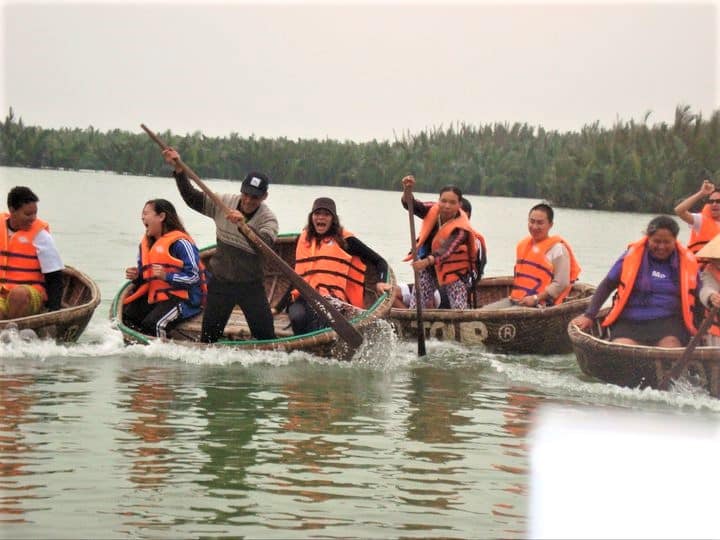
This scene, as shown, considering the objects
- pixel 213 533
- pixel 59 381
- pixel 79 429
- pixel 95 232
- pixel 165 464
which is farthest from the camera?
pixel 95 232

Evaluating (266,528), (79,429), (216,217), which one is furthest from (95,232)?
(266,528)

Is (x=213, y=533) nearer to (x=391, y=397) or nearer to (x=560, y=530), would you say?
(x=560, y=530)

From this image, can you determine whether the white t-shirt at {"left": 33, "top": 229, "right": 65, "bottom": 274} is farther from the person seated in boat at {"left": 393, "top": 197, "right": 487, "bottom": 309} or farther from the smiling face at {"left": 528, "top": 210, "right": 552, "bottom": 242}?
the smiling face at {"left": 528, "top": 210, "right": 552, "bottom": 242}

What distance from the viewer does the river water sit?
5207mm

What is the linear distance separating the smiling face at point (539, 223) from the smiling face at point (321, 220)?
1636 millimetres

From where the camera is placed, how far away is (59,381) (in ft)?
26.3

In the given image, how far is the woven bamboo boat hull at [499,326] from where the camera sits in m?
9.74

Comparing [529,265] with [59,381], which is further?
[529,265]

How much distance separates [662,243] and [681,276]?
26 centimetres

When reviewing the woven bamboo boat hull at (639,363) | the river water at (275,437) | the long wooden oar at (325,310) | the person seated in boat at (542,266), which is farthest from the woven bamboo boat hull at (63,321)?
the woven bamboo boat hull at (639,363)

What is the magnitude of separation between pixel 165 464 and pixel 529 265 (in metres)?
4.73

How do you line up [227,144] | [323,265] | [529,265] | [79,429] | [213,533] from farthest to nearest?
1. [227,144]
2. [529,265]
3. [323,265]
4. [79,429]
5. [213,533]

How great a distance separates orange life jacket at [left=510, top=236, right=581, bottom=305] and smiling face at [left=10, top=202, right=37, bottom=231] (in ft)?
11.7

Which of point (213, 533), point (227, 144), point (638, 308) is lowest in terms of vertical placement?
point (213, 533)
